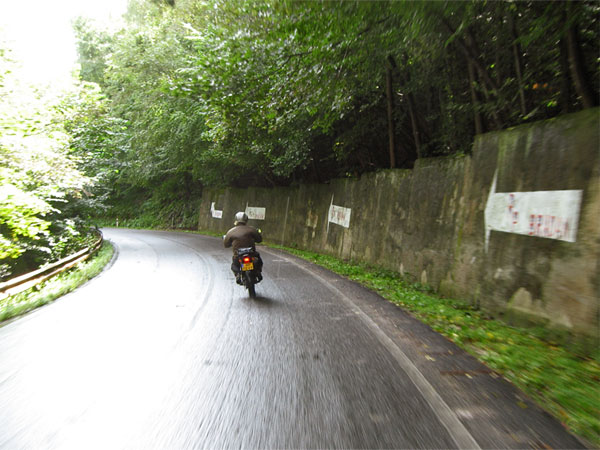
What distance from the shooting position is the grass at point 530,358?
10.6 feet

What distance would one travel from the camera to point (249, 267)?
24.1 ft

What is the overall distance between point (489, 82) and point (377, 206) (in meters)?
5.51

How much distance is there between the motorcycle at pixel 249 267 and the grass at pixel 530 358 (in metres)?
2.92

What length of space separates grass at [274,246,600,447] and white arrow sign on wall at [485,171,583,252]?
1438 mm

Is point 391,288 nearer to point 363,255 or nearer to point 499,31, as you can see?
point 363,255

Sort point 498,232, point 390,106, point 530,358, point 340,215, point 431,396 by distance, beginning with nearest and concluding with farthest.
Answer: point 431,396, point 530,358, point 498,232, point 390,106, point 340,215

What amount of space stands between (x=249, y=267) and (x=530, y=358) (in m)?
4.86

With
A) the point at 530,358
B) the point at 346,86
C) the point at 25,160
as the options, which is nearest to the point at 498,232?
the point at 530,358

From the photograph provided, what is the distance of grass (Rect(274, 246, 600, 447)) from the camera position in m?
3.22

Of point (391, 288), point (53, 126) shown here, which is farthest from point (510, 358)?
point (53, 126)

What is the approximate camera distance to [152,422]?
292 cm

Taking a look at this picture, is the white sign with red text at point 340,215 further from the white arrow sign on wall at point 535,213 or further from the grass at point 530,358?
the white arrow sign on wall at point 535,213

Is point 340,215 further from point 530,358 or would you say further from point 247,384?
point 247,384

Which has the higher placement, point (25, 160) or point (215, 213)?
point (25, 160)
